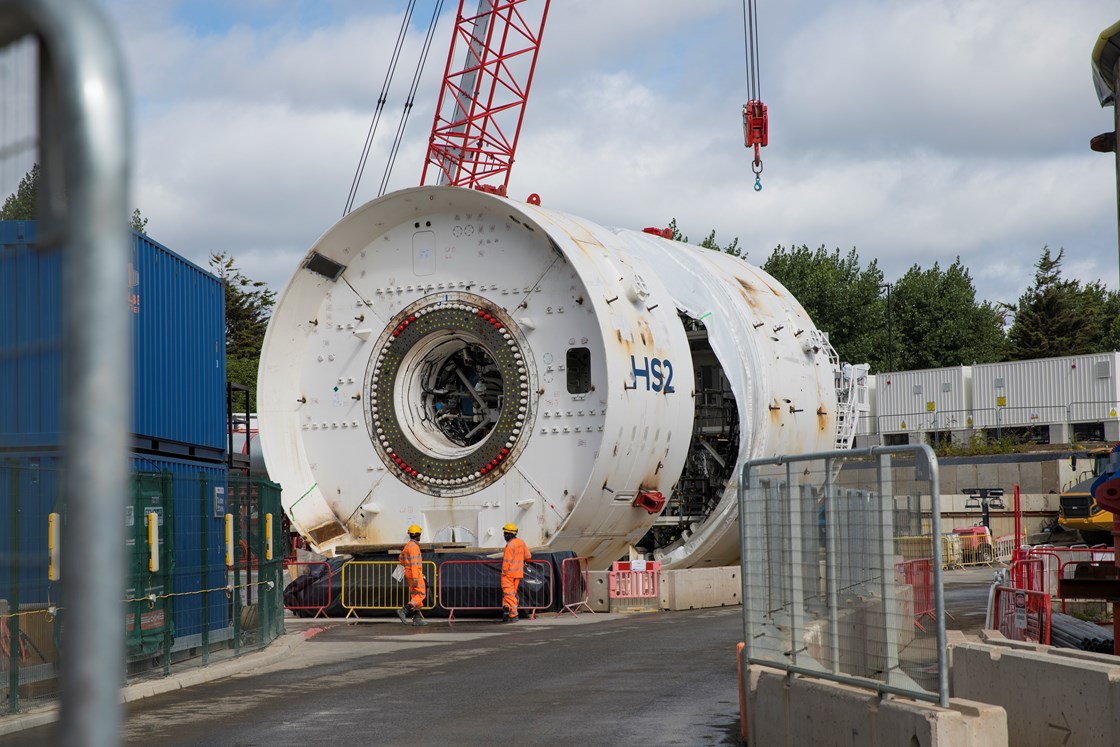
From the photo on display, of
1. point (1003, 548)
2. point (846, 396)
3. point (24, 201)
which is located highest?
point (846, 396)

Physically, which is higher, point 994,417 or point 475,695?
point 994,417

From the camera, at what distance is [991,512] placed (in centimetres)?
4081

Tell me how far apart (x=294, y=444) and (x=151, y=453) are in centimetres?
618

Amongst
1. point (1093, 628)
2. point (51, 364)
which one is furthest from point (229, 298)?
point (51, 364)

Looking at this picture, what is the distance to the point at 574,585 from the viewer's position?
20.1 m

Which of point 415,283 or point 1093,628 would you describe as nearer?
point 1093,628

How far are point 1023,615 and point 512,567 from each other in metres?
7.83

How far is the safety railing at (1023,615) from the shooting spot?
12.0m

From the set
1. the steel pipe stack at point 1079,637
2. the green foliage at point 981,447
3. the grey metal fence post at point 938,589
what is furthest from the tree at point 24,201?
the green foliage at point 981,447

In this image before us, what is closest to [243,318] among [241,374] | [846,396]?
[241,374]

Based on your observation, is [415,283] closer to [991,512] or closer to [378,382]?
[378,382]

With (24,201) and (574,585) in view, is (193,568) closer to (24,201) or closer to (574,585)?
(574,585)

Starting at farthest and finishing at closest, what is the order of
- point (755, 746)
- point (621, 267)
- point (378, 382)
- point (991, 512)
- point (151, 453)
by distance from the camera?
point (991, 512) → point (378, 382) → point (621, 267) → point (151, 453) → point (755, 746)

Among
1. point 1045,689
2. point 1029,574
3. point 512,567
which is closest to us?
point 1045,689
